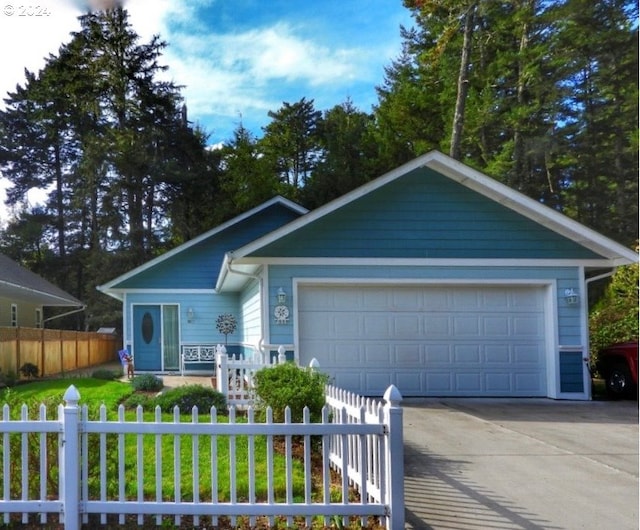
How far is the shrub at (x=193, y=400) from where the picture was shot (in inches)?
338

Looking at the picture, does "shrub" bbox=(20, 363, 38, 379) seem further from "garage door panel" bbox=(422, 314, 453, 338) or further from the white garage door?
"garage door panel" bbox=(422, 314, 453, 338)

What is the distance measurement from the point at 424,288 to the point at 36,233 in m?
32.8

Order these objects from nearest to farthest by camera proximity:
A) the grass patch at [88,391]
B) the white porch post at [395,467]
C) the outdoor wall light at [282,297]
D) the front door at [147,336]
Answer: the white porch post at [395,467], the grass patch at [88,391], the outdoor wall light at [282,297], the front door at [147,336]

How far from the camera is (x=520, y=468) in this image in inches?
249

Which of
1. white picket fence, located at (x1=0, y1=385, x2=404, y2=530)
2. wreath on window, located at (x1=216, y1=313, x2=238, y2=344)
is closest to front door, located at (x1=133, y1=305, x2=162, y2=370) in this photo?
wreath on window, located at (x1=216, y1=313, x2=238, y2=344)

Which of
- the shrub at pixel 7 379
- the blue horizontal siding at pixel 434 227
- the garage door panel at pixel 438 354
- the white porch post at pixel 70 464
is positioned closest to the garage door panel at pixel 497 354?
the garage door panel at pixel 438 354

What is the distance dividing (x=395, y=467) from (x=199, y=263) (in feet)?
49.0

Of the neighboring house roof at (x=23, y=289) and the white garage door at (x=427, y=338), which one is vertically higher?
the neighboring house roof at (x=23, y=289)

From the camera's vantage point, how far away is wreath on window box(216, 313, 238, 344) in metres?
18.6

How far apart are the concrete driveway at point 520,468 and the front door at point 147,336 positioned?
10.6 meters

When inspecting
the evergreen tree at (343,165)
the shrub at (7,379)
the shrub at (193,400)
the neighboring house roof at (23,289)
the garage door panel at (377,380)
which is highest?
the evergreen tree at (343,165)

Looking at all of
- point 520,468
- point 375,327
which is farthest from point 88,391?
point 520,468

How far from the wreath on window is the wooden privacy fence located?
15.9ft

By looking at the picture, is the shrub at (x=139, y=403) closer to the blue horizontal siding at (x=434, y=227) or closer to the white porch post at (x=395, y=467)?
the blue horizontal siding at (x=434, y=227)
